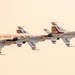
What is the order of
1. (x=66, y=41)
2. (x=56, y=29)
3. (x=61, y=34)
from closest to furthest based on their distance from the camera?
(x=66, y=41) → (x=61, y=34) → (x=56, y=29)

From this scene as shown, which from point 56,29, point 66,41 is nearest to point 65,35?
point 66,41

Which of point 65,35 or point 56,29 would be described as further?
point 56,29

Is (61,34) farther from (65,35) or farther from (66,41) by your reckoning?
(66,41)

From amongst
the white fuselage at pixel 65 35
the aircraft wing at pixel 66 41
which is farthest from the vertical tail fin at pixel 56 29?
the aircraft wing at pixel 66 41

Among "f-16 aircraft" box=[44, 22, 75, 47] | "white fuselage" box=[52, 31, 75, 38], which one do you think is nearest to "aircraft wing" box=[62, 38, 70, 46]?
"f-16 aircraft" box=[44, 22, 75, 47]

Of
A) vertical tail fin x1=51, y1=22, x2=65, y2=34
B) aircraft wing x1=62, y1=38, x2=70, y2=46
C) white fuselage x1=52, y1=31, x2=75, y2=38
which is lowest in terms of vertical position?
aircraft wing x1=62, y1=38, x2=70, y2=46

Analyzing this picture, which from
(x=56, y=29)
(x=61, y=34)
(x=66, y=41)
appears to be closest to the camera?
(x=66, y=41)

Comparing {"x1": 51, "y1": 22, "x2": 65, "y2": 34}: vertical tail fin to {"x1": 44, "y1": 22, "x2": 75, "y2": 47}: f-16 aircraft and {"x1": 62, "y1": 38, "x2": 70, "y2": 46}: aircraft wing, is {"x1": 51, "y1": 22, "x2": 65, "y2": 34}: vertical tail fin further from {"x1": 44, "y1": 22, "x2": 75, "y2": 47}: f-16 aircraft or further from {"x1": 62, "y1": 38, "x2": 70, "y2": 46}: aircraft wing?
{"x1": 62, "y1": 38, "x2": 70, "y2": 46}: aircraft wing

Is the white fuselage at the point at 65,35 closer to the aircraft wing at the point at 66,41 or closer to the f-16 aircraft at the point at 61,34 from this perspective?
the f-16 aircraft at the point at 61,34

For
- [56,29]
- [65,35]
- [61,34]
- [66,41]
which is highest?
[56,29]

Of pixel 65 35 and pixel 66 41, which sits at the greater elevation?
pixel 65 35

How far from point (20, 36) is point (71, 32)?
7.63 metres

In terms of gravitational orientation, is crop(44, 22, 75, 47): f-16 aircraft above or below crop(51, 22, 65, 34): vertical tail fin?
A: below

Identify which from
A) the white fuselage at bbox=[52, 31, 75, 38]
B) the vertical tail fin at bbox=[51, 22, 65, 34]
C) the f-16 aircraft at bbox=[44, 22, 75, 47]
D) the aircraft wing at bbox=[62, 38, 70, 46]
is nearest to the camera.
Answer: the white fuselage at bbox=[52, 31, 75, 38]
